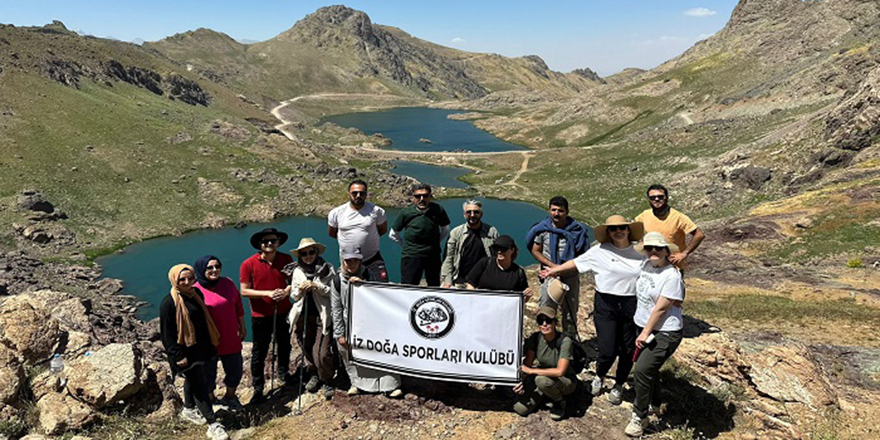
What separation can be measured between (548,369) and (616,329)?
5.86 feet

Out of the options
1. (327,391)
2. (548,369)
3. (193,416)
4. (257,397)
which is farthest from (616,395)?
(193,416)

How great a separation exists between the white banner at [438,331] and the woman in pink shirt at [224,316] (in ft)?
8.61

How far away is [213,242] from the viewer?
58.5m

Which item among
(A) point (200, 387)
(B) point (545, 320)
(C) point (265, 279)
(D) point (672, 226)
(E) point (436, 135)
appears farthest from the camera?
(E) point (436, 135)

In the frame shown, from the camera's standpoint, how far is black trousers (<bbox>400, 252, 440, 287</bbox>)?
12.7 metres

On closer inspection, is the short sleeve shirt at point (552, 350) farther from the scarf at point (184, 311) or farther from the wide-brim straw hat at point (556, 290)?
the scarf at point (184, 311)

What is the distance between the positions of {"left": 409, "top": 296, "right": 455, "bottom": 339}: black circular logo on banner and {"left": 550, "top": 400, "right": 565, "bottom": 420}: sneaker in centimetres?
281

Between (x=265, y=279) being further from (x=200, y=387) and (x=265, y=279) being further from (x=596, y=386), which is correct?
(x=596, y=386)

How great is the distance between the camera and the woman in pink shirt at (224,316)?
32.3ft

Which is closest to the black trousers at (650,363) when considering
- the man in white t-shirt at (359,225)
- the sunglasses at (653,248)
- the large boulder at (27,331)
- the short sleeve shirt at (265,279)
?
the sunglasses at (653,248)

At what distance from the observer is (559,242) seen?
11.1 meters

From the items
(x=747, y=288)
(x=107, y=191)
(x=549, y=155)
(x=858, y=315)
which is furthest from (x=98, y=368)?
(x=549, y=155)

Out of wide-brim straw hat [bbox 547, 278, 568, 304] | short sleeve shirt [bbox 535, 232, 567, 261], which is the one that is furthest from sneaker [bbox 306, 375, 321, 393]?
short sleeve shirt [bbox 535, 232, 567, 261]

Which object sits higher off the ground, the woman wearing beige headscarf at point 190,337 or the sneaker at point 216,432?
the woman wearing beige headscarf at point 190,337
